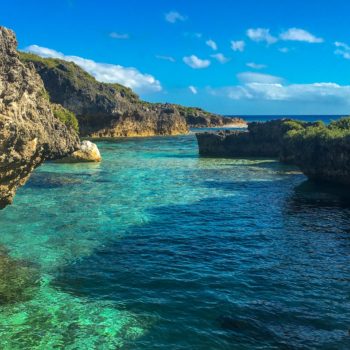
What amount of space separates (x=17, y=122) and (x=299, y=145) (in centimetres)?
3457

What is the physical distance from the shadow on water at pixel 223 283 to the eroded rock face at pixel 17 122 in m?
5.03

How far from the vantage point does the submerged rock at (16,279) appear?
16.4m

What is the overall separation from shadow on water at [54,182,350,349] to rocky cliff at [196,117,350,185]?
535 inches

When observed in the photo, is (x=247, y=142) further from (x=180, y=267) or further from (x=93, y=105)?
(x=93, y=105)

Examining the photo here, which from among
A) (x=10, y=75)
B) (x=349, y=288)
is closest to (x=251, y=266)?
(x=349, y=288)

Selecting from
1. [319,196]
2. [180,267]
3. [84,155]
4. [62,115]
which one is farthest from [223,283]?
[62,115]

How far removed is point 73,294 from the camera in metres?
16.8

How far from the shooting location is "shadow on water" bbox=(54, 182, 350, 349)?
14.0m

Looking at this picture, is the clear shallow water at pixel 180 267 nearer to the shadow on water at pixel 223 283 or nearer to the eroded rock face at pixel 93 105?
the shadow on water at pixel 223 283

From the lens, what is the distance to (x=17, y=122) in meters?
17.5

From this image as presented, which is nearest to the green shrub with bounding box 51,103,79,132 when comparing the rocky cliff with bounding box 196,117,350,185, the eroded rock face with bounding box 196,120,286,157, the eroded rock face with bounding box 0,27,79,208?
the eroded rock face with bounding box 196,120,286,157

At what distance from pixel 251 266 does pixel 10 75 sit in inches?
532

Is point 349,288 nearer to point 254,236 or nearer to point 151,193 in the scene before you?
point 254,236

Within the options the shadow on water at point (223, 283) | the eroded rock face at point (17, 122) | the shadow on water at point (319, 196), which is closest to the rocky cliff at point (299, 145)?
the shadow on water at point (319, 196)
